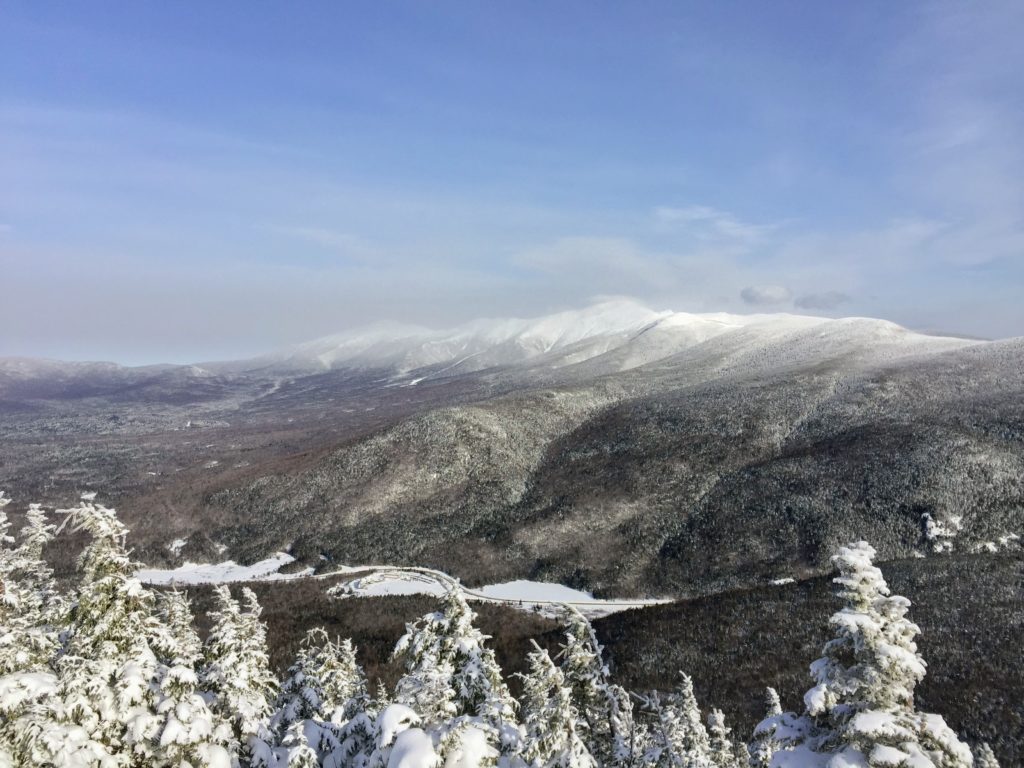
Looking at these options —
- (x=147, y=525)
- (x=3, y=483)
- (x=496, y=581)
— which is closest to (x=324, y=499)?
(x=147, y=525)

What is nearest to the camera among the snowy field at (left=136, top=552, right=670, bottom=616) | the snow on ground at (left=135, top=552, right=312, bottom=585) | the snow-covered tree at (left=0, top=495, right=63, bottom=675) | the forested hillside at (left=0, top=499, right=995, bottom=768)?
the forested hillside at (left=0, top=499, right=995, bottom=768)

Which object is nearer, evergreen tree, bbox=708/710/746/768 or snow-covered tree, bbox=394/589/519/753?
snow-covered tree, bbox=394/589/519/753

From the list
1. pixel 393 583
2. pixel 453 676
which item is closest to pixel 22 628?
pixel 453 676

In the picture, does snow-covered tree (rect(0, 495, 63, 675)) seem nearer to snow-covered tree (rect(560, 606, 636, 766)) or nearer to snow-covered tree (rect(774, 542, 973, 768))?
snow-covered tree (rect(560, 606, 636, 766))

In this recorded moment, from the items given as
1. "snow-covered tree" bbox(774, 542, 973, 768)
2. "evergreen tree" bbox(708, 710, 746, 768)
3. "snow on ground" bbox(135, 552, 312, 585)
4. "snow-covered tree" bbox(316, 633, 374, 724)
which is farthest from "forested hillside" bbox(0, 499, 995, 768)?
"snow on ground" bbox(135, 552, 312, 585)

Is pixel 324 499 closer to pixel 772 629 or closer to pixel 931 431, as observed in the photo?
pixel 772 629

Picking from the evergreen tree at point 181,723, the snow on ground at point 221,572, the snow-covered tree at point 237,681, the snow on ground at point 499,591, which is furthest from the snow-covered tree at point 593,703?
the snow on ground at point 221,572
